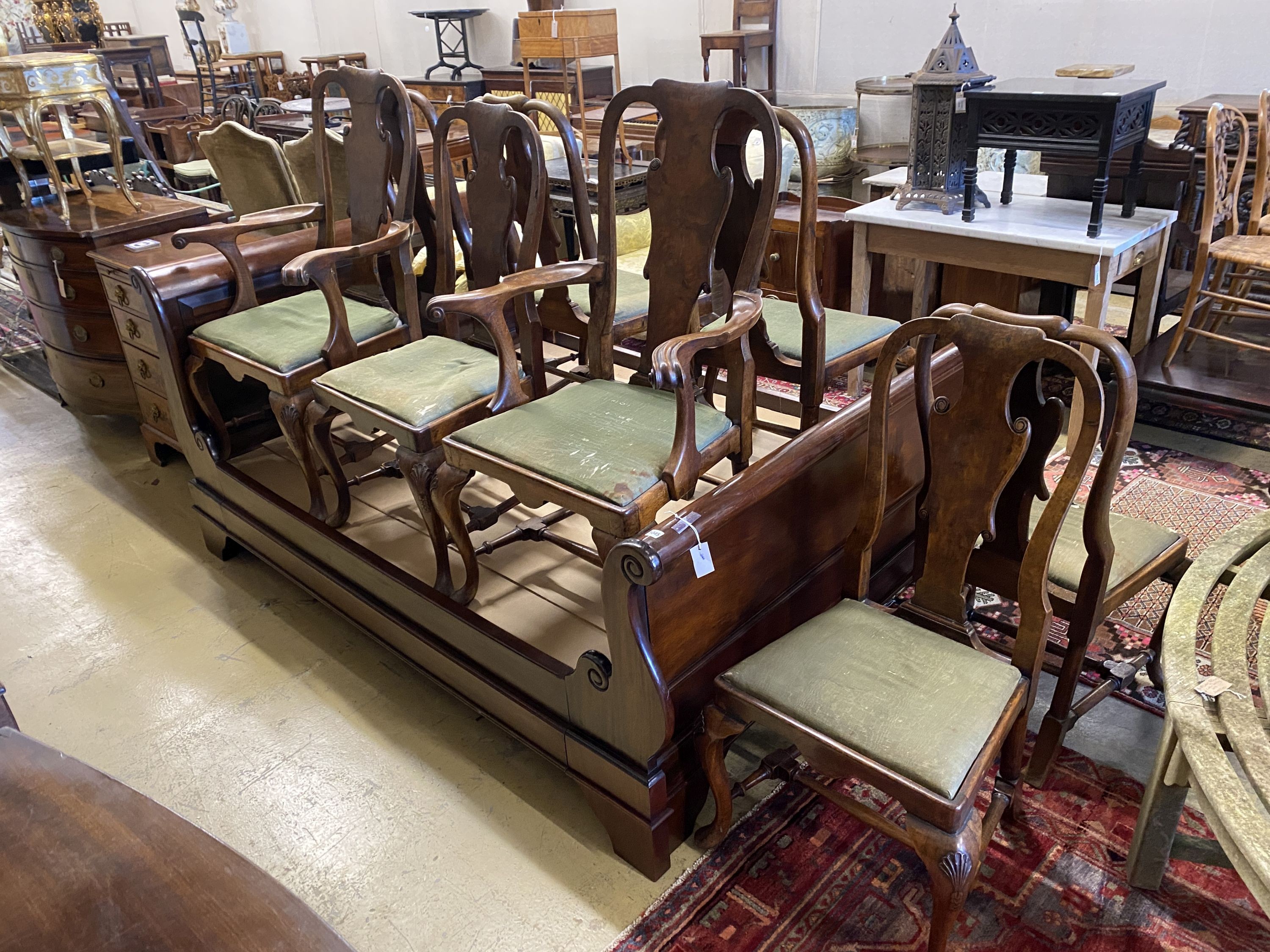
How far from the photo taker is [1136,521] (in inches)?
76.8

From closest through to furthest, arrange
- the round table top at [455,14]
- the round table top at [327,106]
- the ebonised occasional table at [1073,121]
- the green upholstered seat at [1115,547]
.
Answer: the green upholstered seat at [1115,547] < the ebonised occasional table at [1073,121] < the round table top at [327,106] < the round table top at [455,14]

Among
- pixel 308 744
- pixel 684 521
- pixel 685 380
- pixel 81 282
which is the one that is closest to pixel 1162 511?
pixel 685 380

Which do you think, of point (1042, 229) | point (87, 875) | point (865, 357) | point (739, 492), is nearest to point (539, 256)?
point (865, 357)

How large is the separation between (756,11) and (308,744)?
5.97 metres

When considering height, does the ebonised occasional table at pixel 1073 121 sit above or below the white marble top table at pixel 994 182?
above

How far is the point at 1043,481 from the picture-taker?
1.62m

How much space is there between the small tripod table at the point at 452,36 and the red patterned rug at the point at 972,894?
8.35 m

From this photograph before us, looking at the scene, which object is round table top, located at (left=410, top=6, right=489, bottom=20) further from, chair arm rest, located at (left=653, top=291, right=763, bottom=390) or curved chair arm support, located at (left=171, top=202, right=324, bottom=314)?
chair arm rest, located at (left=653, top=291, right=763, bottom=390)

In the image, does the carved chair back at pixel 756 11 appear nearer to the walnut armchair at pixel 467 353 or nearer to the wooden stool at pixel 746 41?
the wooden stool at pixel 746 41

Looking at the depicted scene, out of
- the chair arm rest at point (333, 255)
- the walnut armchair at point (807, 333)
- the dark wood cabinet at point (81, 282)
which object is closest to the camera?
the walnut armchair at point (807, 333)

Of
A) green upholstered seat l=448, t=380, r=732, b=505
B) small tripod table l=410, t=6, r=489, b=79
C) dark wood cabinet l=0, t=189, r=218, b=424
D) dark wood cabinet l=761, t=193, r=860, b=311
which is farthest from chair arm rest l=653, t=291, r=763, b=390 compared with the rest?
small tripod table l=410, t=6, r=489, b=79

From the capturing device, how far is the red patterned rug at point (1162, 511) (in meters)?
2.15

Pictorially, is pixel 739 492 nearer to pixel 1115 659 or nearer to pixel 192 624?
pixel 1115 659

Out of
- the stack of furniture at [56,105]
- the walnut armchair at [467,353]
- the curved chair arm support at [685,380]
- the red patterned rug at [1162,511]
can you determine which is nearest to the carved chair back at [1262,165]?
the red patterned rug at [1162,511]
